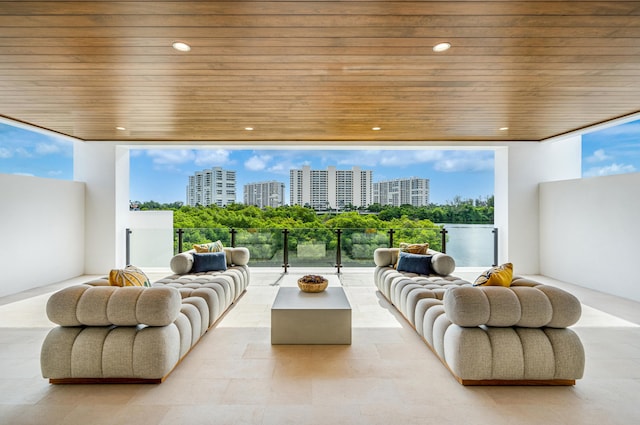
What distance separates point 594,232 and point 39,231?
9.50 m

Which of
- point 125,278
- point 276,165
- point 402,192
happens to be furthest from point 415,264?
point 276,165

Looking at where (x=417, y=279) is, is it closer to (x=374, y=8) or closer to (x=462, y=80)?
(x=462, y=80)

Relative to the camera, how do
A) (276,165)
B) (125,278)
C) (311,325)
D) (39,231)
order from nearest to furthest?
(125,278) < (311,325) < (39,231) < (276,165)

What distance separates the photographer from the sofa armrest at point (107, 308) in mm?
2428

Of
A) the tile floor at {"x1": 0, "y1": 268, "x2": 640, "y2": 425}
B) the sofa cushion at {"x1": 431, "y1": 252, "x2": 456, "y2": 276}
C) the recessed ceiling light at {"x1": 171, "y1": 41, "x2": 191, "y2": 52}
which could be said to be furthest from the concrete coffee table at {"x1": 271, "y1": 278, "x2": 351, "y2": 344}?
the recessed ceiling light at {"x1": 171, "y1": 41, "x2": 191, "y2": 52}

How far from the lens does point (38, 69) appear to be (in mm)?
3131

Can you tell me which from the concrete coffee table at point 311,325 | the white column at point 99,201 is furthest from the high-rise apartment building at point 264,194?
the concrete coffee table at point 311,325

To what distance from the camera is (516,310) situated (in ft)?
7.91

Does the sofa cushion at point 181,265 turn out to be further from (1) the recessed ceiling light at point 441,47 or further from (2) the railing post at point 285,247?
(1) the recessed ceiling light at point 441,47

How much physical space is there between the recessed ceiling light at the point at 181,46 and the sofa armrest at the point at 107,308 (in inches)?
78.0

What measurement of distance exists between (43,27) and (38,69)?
102 centimetres

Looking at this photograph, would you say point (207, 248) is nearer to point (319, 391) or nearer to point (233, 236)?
point (233, 236)

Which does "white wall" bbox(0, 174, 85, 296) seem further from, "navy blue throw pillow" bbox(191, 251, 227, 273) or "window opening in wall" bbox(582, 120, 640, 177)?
"window opening in wall" bbox(582, 120, 640, 177)

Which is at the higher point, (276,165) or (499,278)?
(276,165)
